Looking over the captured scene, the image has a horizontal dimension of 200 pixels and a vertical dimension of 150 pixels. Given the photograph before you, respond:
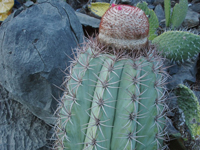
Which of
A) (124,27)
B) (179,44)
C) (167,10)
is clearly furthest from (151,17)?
(124,27)

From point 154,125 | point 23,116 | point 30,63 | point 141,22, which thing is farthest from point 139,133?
point 23,116

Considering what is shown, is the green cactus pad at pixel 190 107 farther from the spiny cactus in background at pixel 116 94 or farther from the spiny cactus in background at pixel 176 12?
the spiny cactus in background at pixel 176 12

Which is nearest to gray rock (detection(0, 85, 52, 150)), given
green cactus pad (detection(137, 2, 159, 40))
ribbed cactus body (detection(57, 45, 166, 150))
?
ribbed cactus body (detection(57, 45, 166, 150))

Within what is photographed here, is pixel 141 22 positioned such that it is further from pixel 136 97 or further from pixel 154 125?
pixel 154 125

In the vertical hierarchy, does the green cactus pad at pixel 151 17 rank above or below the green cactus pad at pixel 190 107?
above

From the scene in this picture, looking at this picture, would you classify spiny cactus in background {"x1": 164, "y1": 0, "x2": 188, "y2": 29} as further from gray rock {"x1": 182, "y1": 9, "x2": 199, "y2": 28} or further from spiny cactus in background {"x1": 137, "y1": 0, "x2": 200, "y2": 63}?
spiny cactus in background {"x1": 137, "y1": 0, "x2": 200, "y2": 63}

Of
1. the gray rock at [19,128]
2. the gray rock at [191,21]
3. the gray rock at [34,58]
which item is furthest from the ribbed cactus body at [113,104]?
the gray rock at [191,21]
